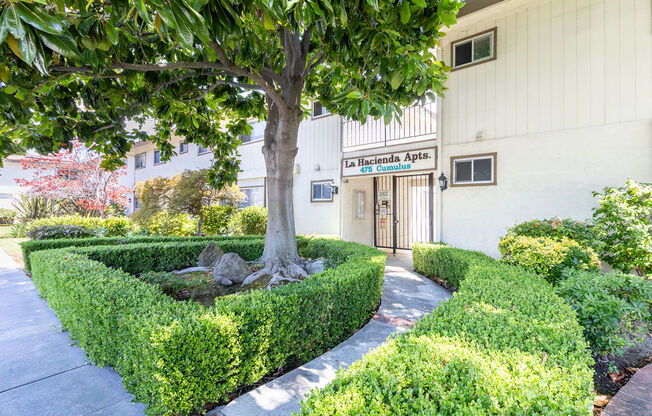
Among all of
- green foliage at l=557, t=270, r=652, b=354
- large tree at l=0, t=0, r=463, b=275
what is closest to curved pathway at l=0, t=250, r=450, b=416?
green foliage at l=557, t=270, r=652, b=354

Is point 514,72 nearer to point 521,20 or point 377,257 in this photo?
point 521,20

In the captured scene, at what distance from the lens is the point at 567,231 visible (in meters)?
5.27

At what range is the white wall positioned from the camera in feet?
19.7

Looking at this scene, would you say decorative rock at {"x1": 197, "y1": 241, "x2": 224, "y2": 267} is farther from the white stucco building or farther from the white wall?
the white wall

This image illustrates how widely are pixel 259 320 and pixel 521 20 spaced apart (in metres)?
9.03

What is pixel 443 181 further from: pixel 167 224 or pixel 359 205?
pixel 167 224

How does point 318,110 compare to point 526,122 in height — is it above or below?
above

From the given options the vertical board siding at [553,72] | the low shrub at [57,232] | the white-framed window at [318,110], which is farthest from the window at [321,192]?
the low shrub at [57,232]

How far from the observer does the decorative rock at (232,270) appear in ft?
18.8

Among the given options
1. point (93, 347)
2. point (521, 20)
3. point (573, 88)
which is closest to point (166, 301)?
point (93, 347)

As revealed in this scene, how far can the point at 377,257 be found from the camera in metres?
5.31

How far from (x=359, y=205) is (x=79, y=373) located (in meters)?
9.28

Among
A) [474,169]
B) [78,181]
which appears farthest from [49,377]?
[78,181]

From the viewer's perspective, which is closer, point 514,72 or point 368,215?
point 514,72
